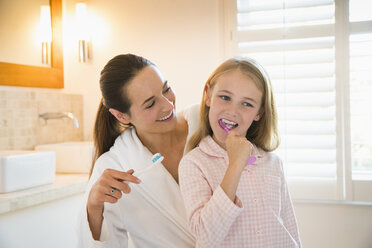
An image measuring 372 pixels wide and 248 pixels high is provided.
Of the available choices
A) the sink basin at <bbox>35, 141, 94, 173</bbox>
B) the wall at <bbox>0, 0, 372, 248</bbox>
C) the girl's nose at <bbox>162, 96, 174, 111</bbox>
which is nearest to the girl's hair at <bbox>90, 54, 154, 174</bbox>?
the girl's nose at <bbox>162, 96, 174, 111</bbox>

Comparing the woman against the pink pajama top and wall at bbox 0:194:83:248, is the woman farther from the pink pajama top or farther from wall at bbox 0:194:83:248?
wall at bbox 0:194:83:248

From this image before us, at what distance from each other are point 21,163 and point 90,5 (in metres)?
1.52

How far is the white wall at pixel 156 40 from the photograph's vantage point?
244 cm

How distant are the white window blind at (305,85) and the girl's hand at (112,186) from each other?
1369 millimetres

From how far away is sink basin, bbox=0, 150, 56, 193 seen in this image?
1593 millimetres

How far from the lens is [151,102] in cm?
130

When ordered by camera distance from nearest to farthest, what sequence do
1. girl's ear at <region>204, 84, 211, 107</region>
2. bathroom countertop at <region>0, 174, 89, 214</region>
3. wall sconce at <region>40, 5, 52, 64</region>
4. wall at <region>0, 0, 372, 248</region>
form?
girl's ear at <region>204, 84, 211, 107</region>, bathroom countertop at <region>0, 174, 89, 214</region>, wall at <region>0, 0, 372, 248</region>, wall sconce at <region>40, 5, 52, 64</region>

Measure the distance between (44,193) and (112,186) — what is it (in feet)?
2.81

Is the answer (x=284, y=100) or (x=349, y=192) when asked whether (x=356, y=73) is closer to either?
(x=284, y=100)

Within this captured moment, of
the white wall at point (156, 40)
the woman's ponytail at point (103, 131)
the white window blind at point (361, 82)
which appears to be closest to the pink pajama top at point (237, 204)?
the woman's ponytail at point (103, 131)

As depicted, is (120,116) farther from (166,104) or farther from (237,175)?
(237,175)

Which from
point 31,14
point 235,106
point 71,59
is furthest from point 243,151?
point 71,59

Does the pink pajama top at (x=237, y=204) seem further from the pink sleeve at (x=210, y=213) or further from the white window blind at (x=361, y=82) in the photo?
the white window blind at (x=361, y=82)

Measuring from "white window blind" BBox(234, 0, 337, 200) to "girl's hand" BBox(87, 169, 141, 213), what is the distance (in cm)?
137
